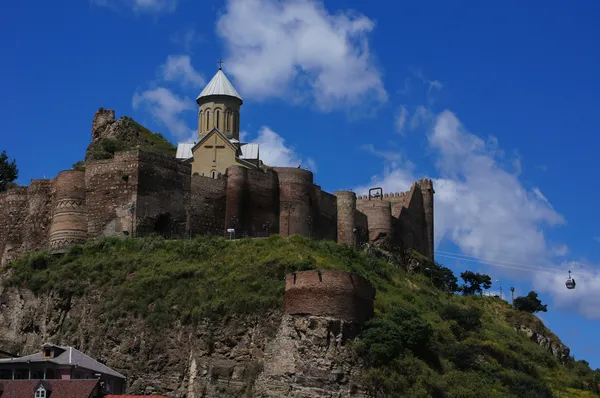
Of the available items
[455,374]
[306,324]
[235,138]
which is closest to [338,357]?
[306,324]

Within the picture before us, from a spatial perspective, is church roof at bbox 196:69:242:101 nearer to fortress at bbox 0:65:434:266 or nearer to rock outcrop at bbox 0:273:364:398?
fortress at bbox 0:65:434:266

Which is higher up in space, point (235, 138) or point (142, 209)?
point (235, 138)

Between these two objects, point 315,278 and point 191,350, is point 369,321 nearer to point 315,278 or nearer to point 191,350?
point 315,278

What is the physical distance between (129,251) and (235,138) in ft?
58.0

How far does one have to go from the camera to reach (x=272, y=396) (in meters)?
57.5

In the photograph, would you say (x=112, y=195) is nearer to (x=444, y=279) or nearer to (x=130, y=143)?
(x=130, y=143)

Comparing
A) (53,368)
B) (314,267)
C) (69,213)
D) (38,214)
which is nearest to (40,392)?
(53,368)

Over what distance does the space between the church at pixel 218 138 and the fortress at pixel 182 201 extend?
9cm

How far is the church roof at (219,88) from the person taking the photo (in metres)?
85.0

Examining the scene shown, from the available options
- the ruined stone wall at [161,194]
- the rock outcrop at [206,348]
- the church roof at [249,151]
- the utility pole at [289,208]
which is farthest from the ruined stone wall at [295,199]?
the rock outcrop at [206,348]

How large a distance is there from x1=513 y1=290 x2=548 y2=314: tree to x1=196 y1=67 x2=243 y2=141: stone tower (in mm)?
26822

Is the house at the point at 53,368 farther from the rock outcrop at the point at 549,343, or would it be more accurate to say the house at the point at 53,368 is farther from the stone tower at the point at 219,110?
the rock outcrop at the point at 549,343

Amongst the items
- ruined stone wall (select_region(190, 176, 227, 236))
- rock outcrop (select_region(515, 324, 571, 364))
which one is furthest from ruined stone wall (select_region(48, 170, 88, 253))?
rock outcrop (select_region(515, 324, 571, 364))

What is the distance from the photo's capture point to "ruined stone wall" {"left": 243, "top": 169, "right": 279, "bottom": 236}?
7494 cm
